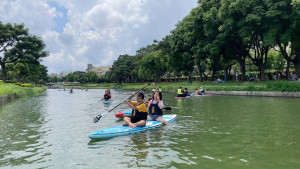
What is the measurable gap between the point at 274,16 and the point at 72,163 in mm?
30008

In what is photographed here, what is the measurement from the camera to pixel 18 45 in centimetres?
4688

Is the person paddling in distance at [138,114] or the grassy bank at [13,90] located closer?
the person paddling in distance at [138,114]

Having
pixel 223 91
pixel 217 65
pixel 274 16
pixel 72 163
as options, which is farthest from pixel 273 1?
pixel 72 163

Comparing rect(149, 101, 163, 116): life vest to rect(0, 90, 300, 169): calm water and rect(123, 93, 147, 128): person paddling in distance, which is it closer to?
rect(0, 90, 300, 169): calm water

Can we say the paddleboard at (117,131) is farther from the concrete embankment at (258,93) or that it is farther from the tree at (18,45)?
the tree at (18,45)

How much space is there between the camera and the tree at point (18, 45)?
147 ft

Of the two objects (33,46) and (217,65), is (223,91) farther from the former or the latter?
(33,46)

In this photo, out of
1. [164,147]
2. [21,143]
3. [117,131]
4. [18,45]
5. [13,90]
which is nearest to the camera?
[164,147]

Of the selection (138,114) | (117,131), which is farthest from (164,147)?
(138,114)

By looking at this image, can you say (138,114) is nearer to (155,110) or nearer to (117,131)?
→ (117,131)

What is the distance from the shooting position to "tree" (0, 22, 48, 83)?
147 ft

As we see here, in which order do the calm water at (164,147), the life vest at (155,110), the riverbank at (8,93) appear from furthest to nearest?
the riverbank at (8,93), the life vest at (155,110), the calm water at (164,147)

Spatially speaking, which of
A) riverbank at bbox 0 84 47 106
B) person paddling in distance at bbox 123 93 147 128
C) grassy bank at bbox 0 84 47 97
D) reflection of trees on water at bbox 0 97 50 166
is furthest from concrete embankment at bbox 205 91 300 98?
grassy bank at bbox 0 84 47 97

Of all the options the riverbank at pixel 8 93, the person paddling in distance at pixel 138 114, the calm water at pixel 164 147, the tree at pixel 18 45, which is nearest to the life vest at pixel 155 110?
the calm water at pixel 164 147
